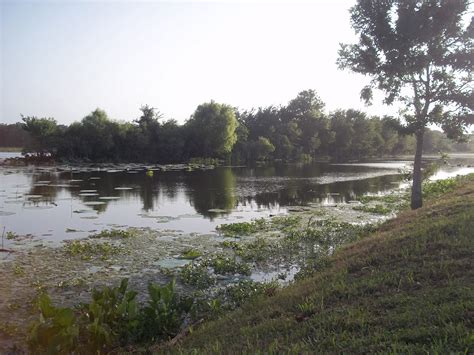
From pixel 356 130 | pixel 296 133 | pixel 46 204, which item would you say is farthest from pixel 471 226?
pixel 356 130

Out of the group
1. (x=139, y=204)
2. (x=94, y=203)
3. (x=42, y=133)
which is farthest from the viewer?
(x=42, y=133)

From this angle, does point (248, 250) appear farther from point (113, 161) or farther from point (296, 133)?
point (296, 133)

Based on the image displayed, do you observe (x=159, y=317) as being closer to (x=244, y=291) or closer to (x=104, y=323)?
(x=104, y=323)

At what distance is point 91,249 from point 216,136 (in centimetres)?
5964

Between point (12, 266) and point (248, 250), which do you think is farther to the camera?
point (248, 250)

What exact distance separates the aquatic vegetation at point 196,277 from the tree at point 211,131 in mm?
61391

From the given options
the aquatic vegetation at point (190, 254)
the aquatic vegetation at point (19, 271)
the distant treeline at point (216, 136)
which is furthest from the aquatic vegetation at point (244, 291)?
the distant treeline at point (216, 136)

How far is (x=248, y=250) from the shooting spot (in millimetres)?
12195

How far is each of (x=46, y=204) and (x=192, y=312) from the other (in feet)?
54.5

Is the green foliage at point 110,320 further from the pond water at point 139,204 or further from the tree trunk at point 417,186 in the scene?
the tree trunk at point 417,186

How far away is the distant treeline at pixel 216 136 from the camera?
61094 mm

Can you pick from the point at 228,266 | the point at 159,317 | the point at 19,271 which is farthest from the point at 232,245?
the point at 159,317

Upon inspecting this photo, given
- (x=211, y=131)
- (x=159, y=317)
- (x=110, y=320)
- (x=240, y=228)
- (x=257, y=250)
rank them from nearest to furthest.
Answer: (x=110, y=320)
(x=159, y=317)
(x=257, y=250)
(x=240, y=228)
(x=211, y=131)

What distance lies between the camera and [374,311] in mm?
5285
